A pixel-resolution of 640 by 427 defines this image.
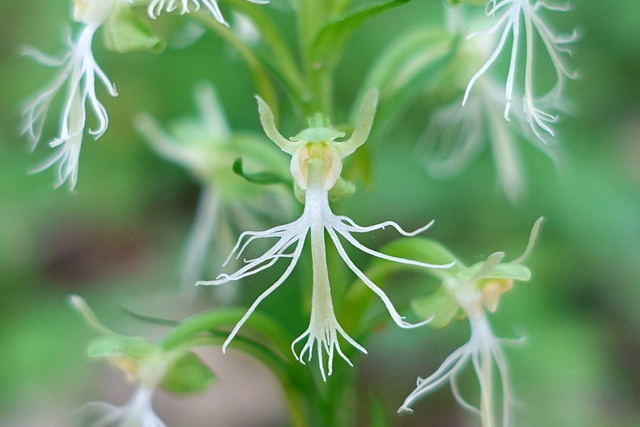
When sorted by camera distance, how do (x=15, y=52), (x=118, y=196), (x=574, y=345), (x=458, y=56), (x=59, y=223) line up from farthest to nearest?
(x=59, y=223) → (x=15, y=52) → (x=118, y=196) → (x=574, y=345) → (x=458, y=56)

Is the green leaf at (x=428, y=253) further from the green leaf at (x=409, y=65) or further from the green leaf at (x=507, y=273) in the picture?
the green leaf at (x=409, y=65)

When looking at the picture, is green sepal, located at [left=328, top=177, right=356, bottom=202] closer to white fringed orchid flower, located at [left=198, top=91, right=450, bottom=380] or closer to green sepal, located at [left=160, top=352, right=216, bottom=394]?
white fringed orchid flower, located at [left=198, top=91, right=450, bottom=380]

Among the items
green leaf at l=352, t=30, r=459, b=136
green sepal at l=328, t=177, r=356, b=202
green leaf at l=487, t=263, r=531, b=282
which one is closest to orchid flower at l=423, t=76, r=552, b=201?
green leaf at l=352, t=30, r=459, b=136

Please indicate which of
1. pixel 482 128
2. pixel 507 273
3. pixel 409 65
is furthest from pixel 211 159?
pixel 507 273

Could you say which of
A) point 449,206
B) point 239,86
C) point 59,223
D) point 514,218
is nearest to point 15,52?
point 59,223

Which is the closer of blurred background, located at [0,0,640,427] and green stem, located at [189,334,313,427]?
green stem, located at [189,334,313,427]

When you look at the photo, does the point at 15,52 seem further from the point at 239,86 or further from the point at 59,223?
the point at 239,86

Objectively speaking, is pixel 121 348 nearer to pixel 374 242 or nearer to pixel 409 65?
pixel 409 65
